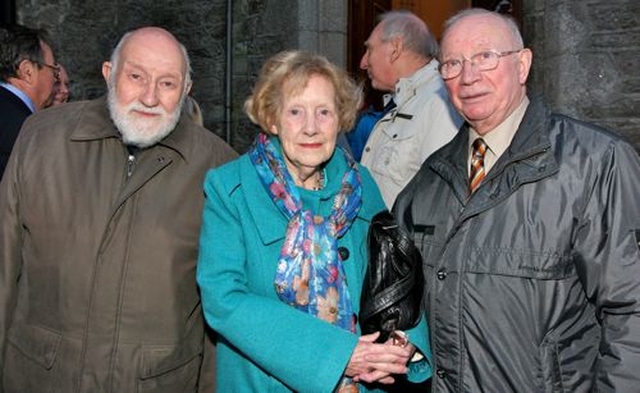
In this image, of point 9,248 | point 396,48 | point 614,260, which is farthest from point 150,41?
point 396,48

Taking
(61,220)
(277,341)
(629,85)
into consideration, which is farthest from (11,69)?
(629,85)

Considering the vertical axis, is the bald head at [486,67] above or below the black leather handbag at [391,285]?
above

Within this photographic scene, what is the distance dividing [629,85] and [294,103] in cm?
346

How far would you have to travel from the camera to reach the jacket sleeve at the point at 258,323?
2.20 m

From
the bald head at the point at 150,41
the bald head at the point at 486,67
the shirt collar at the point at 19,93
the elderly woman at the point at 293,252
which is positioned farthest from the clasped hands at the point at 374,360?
the shirt collar at the point at 19,93

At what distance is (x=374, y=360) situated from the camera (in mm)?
2244

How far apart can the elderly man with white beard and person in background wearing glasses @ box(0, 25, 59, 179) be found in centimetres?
169

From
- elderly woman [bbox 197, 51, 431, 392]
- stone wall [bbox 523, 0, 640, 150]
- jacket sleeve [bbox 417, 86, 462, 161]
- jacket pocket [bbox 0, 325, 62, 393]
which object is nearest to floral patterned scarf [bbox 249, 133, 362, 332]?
elderly woman [bbox 197, 51, 431, 392]

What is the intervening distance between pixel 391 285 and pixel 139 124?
1.15 m

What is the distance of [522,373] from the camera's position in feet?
7.04

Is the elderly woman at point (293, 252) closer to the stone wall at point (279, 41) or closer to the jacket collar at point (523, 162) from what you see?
the jacket collar at point (523, 162)

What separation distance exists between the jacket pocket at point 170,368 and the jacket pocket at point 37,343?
332 millimetres

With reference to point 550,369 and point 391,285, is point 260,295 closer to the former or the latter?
point 391,285

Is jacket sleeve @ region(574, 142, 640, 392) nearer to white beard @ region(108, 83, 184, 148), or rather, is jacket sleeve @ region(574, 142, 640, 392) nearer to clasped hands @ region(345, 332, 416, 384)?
clasped hands @ region(345, 332, 416, 384)
